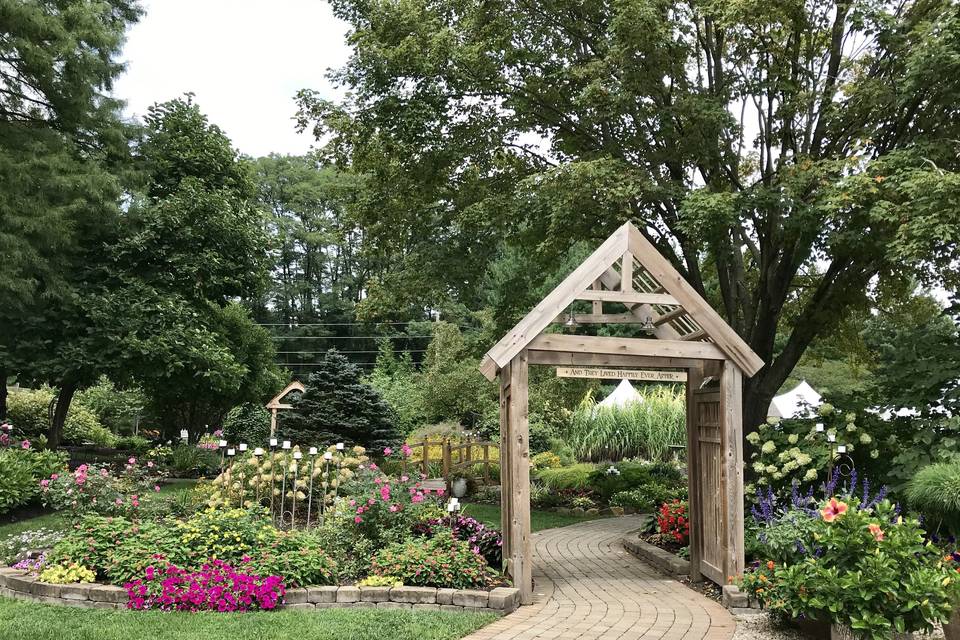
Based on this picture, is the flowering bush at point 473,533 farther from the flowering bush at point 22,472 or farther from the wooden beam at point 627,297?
the flowering bush at point 22,472

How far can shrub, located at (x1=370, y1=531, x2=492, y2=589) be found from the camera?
20.9 ft

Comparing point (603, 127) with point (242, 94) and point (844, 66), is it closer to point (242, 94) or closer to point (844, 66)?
point (844, 66)

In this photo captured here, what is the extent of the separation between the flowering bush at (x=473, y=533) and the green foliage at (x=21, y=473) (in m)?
6.64

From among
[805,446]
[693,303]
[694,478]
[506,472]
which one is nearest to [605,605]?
[506,472]

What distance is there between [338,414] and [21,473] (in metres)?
5.50

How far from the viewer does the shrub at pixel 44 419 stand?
20.7m

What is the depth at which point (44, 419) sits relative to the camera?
841 inches

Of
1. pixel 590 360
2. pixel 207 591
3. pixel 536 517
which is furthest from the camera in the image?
pixel 536 517

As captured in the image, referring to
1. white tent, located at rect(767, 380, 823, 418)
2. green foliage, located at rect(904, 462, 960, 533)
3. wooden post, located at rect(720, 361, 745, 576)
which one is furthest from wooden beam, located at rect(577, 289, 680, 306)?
white tent, located at rect(767, 380, 823, 418)

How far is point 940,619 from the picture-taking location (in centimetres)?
472

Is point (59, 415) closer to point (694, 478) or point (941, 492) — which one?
point (694, 478)

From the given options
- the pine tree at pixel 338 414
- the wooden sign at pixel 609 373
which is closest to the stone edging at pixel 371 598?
the wooden sign at pixel 609 373

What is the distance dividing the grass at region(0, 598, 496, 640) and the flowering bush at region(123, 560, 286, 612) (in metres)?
0.15

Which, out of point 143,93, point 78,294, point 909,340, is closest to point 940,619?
point 909,340
